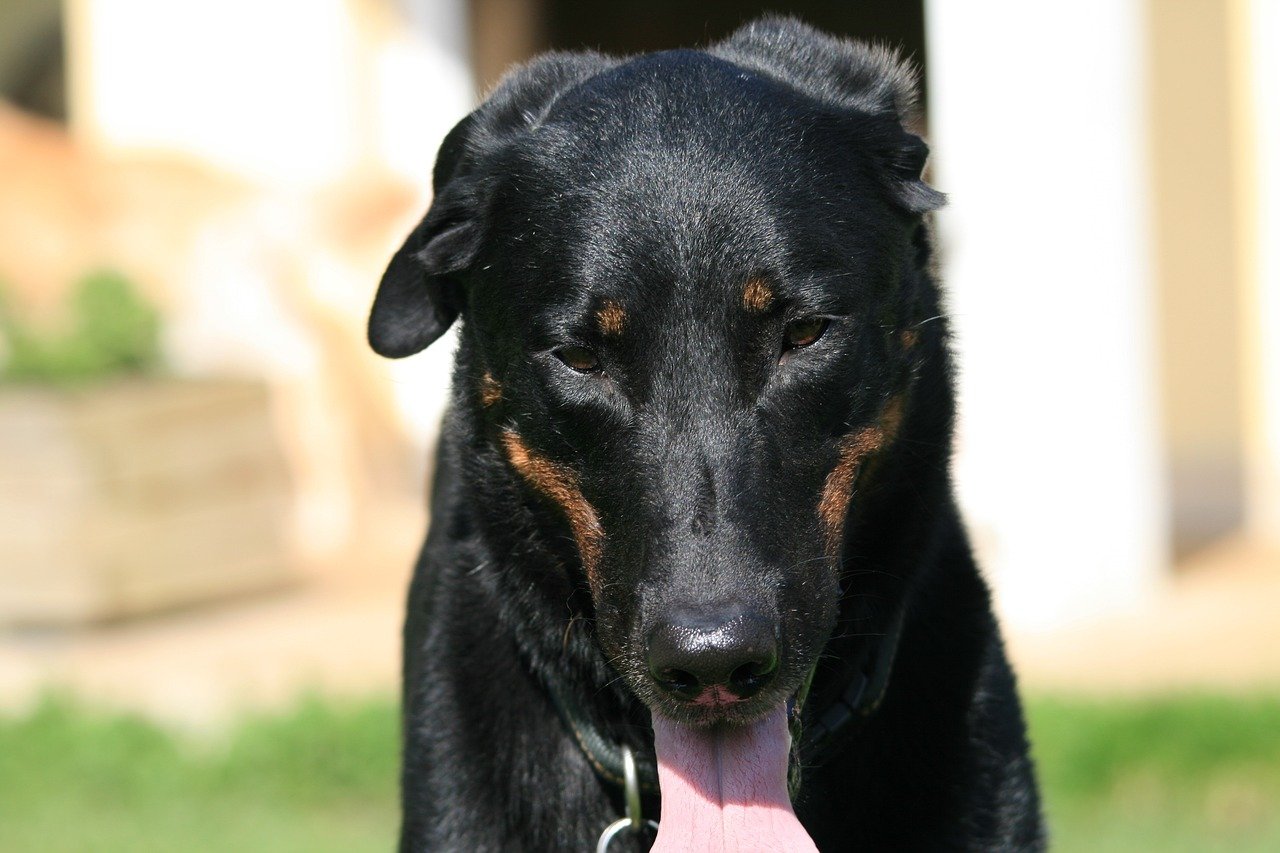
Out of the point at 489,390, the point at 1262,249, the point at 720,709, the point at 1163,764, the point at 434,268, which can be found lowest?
the point at 1163,764

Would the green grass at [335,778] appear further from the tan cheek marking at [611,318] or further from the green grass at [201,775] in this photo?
the tan cheek marking at [611,318]

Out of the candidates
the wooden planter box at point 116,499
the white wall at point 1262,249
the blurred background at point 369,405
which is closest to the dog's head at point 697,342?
the blurred background at point 369,405

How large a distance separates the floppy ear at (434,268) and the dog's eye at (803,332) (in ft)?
1.99

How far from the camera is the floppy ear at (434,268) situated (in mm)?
3013

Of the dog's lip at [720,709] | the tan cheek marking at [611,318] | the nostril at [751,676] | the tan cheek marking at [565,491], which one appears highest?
the tan cheek marking at [611,318]

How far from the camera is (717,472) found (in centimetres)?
258

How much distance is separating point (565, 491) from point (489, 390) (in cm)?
25

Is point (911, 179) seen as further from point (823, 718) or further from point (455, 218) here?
point (823, 718)

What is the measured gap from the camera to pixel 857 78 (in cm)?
314

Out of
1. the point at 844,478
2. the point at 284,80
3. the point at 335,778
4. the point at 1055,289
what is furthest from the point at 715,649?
the point at 284,80

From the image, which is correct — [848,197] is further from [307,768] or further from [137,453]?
[137,453]

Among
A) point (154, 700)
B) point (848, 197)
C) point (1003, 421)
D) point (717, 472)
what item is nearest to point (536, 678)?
point (717, 472)

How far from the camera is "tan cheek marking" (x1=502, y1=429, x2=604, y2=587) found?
2746mm

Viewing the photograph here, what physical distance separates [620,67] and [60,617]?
17.5ft
